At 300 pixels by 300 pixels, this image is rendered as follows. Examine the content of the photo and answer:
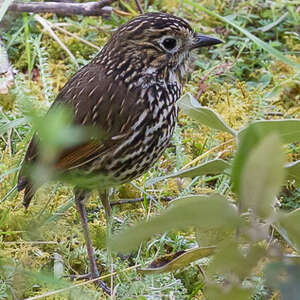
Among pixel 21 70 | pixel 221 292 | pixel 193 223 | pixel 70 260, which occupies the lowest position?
pixel 70 260

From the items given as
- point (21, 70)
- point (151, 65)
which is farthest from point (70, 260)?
point (21, 70)

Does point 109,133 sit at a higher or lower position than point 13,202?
Result: higher

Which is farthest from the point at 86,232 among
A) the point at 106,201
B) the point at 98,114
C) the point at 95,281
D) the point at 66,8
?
the point at 66,8

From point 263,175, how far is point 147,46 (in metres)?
2.02

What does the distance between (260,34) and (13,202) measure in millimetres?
2324

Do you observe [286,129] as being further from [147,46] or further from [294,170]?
[147,46]

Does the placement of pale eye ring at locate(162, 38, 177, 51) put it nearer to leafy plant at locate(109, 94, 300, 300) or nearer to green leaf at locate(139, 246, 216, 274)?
green leaf at locate(139, 246, 216, 274)

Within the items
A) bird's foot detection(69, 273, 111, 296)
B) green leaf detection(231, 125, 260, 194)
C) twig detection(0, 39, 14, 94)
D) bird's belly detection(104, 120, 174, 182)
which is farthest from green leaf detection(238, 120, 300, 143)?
twig detection(0, 39, 14, 94)

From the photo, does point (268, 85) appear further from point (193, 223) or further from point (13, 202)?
point (193, 223)

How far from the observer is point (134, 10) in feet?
16.4

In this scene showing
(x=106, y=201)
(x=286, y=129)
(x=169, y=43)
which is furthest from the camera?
(x=106, y=201)

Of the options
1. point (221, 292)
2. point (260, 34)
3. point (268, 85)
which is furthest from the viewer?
point (260, 34)

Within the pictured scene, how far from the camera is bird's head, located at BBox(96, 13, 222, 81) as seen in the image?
3082 mm

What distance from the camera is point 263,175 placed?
3.77 ft
